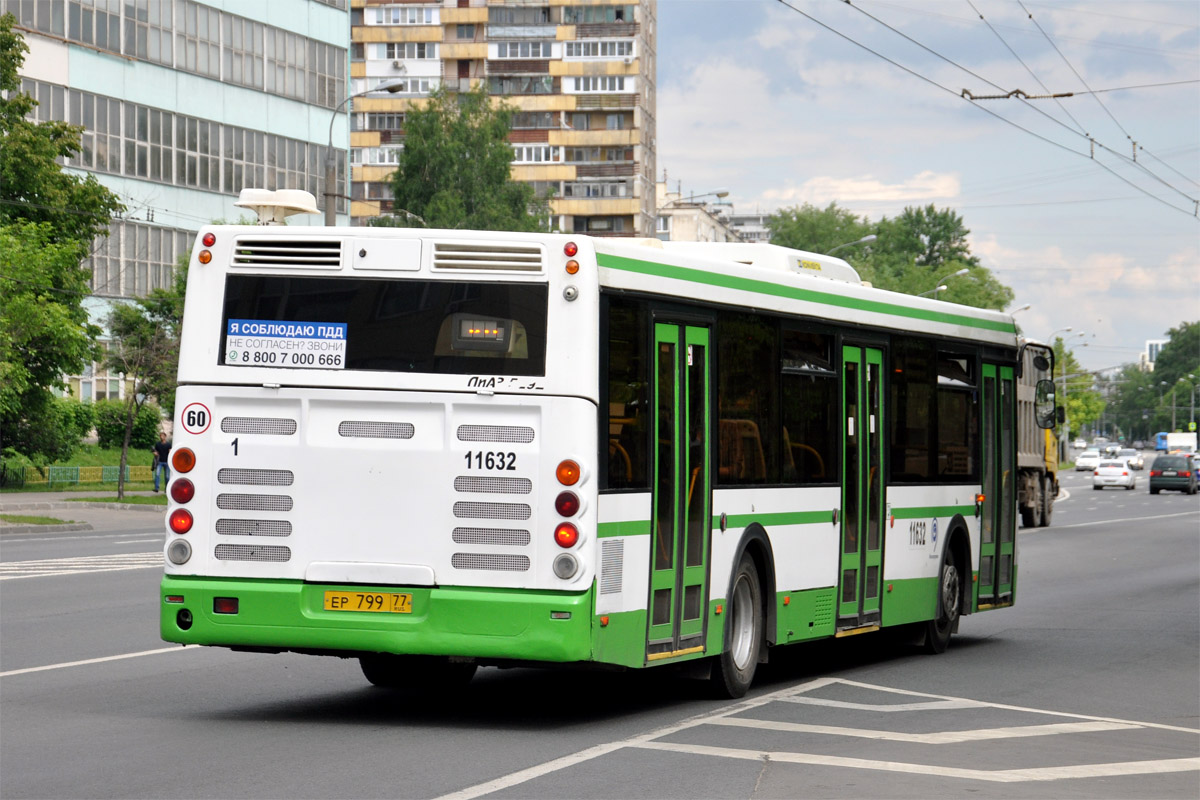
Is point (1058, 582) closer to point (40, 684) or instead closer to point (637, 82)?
point (40, 684)

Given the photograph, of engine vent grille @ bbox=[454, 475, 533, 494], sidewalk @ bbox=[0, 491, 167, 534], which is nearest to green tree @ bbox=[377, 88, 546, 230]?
sidewalk @ bbox=[0, 491, 167, 534]

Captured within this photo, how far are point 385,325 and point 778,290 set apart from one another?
335 cm

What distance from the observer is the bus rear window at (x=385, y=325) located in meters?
10.3

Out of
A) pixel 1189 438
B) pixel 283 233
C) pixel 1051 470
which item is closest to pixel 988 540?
pixel 283 233

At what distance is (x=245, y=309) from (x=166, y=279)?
57.9 m

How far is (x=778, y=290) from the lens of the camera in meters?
12.7

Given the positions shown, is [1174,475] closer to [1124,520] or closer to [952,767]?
[1124,520]

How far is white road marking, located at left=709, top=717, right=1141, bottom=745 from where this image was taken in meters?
10.3

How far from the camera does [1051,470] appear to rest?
44812 mm

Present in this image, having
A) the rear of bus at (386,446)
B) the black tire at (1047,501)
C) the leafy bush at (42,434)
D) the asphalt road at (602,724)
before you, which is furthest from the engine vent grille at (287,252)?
the leafy bush at (42,434)

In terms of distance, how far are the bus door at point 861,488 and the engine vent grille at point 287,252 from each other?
470 cm

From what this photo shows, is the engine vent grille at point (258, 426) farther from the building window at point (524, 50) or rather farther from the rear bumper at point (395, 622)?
the building window at point (524, 50)

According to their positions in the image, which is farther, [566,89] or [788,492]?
[566,89]

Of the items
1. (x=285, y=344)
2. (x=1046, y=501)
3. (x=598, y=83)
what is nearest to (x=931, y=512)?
(x=285, y=344)
